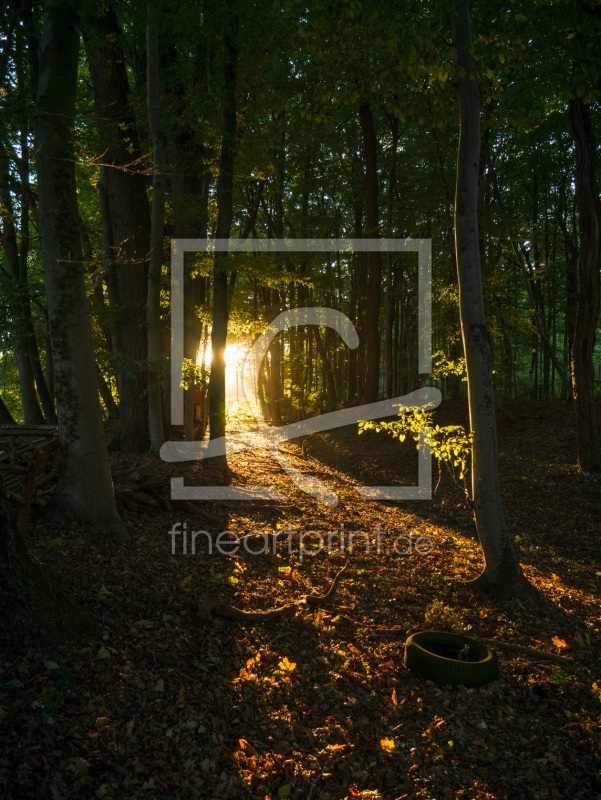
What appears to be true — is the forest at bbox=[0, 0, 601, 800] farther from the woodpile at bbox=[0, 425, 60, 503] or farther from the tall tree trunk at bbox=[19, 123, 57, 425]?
the tall tree trunk at bbox=[19, 123, 57, 425]

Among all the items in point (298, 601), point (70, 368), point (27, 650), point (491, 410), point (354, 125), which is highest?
point (354, 125)

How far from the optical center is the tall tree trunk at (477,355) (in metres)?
5.70

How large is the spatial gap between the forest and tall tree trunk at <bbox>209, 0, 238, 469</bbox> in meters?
0.07

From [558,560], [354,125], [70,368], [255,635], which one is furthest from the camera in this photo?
[354,125]

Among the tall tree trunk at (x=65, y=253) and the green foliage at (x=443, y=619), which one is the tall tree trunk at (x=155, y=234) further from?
the green foliage at (x=443, y=619)

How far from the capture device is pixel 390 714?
3787 millimetres

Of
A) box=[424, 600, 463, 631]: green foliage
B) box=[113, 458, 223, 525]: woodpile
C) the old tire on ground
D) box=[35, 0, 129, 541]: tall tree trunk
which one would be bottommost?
box=[424, 600, 463, 631]: green foliage

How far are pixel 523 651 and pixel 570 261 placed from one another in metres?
16.6

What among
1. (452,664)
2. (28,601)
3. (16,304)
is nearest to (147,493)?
(28,601)

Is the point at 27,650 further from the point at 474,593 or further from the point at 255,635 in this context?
the point at 474,593

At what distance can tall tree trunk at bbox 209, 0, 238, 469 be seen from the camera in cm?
998

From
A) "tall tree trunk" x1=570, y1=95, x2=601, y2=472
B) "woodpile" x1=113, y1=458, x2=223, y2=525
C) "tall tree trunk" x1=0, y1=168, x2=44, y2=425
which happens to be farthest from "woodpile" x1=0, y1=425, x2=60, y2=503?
"tall tree trunk" x1=570, y1=95, x2=601, y2=472

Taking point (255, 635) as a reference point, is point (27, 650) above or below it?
above

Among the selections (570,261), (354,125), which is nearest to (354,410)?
(570,261)
